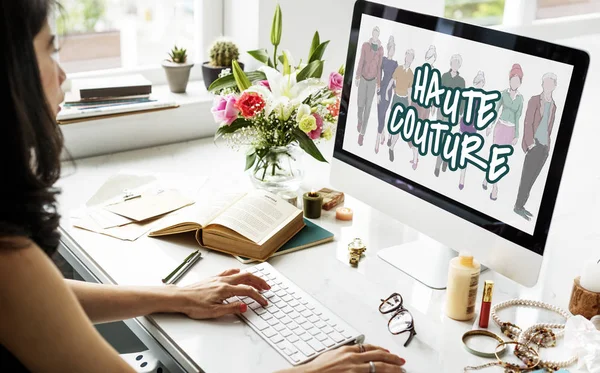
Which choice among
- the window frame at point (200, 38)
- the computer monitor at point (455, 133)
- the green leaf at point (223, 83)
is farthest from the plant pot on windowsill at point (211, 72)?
the computer monitor at point (455, 133)

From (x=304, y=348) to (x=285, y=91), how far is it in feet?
2.30

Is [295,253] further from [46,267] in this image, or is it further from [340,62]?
[340,62]

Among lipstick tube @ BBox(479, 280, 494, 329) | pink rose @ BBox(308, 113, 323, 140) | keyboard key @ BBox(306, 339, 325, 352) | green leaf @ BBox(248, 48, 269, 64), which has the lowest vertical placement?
keyboard key @ BBox(306, 339, 325, 352)

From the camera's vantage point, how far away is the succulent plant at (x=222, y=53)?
2217 millimetres

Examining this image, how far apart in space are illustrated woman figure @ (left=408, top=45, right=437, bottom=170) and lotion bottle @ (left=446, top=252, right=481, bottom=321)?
22 cm

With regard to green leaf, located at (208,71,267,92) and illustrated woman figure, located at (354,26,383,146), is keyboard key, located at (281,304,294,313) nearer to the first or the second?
illustrated woman figure, located at (354,26,383,146)

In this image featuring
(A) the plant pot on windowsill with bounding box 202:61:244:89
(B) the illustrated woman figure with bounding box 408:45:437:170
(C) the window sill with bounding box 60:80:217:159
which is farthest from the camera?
(A) the plant pot on windowsill with bounding box 202:61:244:89

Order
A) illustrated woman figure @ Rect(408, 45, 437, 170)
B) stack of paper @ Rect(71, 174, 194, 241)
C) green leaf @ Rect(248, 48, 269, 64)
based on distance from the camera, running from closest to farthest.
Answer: illustrated woman figure @ Rect(408, 45, 437, 170), stack of paper @ Rect(71, 174, 194, 241), green leaf @ Rect(248, 48, 269, 64)

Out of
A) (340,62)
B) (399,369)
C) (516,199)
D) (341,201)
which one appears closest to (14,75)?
(399,369)

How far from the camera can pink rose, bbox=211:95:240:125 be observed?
66.8 inches

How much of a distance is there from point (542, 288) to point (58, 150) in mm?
929

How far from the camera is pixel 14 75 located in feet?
3.03

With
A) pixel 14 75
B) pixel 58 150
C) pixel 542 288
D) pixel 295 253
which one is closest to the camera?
pixel 14 75

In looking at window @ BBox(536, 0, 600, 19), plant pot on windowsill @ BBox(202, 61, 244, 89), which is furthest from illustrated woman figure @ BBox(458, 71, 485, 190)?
window @ BBox(536, 0, 600, 19)
